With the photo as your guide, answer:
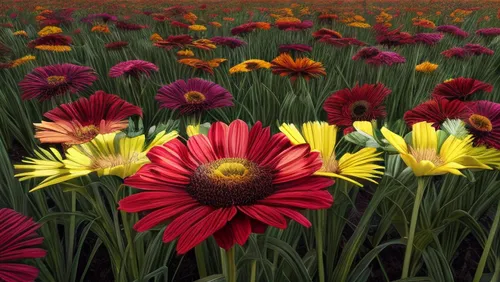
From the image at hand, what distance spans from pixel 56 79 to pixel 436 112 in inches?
28.9

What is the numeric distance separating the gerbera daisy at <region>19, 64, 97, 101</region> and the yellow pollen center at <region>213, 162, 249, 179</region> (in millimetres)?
578

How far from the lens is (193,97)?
0.78 meters

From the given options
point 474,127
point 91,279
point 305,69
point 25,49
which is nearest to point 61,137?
point 91,279

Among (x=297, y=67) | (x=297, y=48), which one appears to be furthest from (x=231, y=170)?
(x=297, y=48)

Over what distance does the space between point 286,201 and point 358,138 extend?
0.62 ft

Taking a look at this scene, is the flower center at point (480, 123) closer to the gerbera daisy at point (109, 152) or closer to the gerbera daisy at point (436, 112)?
the gerbera daisy at point (436, 112)

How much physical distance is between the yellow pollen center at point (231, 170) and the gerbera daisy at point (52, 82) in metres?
0.58

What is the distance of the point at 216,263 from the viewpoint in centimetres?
52

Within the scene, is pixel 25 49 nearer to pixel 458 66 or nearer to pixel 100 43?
pixel 100 43

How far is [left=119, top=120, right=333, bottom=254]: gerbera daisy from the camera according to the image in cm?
28

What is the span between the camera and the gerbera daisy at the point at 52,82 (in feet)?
2.71

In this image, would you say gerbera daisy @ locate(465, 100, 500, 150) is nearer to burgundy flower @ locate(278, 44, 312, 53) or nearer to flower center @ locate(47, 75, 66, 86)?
flower center @ locate(47, 75, 66, 86)

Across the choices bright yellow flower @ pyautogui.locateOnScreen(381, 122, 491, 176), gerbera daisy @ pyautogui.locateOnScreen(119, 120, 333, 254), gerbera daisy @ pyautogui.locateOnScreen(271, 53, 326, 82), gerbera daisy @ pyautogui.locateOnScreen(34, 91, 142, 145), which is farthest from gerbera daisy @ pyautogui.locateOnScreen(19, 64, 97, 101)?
bright yellow flower @ pyautogui.locateOnScreen(381, 122, 491, 176)

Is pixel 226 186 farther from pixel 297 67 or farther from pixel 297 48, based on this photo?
pixel 297 48
